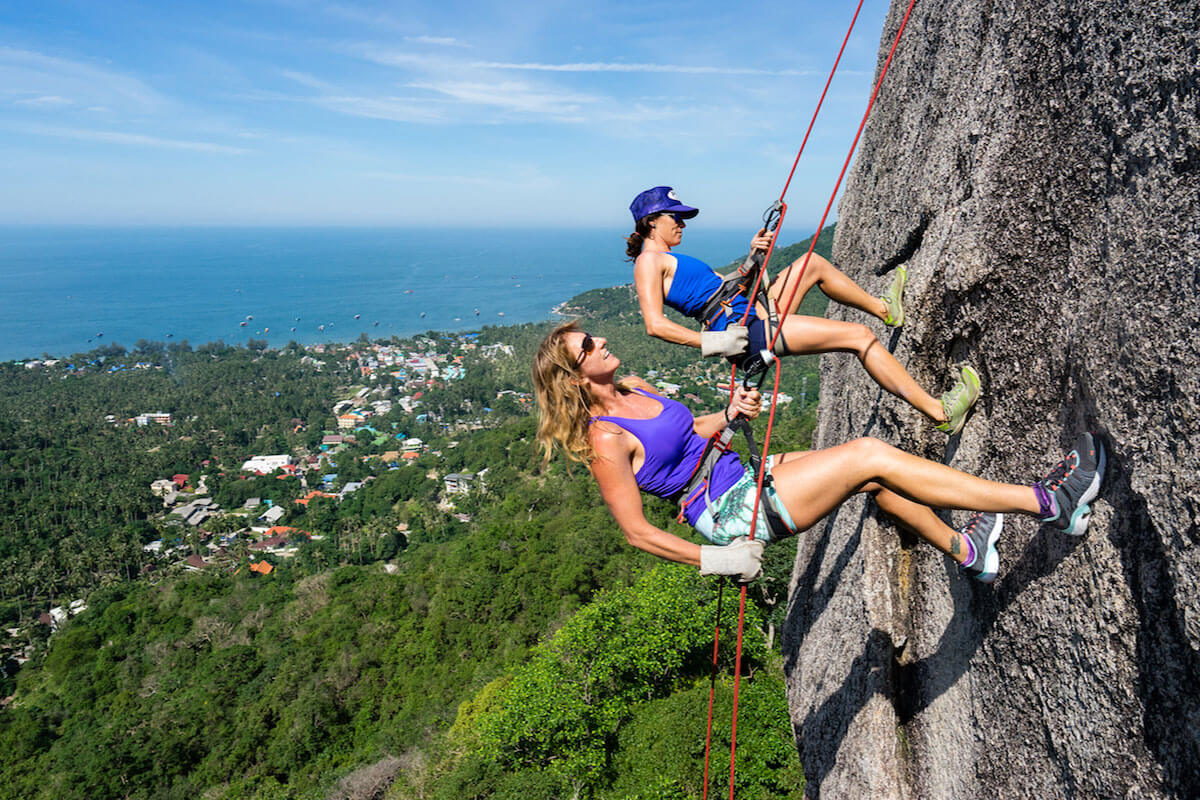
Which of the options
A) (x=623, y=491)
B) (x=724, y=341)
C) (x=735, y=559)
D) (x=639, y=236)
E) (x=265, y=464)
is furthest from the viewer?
(x=265, y=464)

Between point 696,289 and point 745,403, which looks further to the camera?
point 696,289

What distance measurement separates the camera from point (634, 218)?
454 centimetres

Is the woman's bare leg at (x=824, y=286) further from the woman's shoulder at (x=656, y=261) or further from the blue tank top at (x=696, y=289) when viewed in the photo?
the woman's shoulder at (x=656, y=261)

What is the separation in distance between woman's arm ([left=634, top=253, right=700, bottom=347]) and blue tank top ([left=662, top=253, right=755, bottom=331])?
0.44ft

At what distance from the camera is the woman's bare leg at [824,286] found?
434 cm

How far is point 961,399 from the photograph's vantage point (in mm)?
3406

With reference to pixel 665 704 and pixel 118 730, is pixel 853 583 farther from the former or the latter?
pixel 118 730

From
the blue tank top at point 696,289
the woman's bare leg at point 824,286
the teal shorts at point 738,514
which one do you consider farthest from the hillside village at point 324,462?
the teal shorts at point 738,514

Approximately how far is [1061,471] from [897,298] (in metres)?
1.80

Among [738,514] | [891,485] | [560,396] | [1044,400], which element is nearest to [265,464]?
[560,396]

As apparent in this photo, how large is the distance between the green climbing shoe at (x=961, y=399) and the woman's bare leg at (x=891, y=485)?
53 centimetres

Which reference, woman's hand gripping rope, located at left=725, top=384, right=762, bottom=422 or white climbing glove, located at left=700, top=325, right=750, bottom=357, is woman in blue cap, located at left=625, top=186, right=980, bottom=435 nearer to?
white climbing glove, located at left=700, top=325, right=750, bottom=357

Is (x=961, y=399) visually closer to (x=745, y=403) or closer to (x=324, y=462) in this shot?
(x=745, y=403)

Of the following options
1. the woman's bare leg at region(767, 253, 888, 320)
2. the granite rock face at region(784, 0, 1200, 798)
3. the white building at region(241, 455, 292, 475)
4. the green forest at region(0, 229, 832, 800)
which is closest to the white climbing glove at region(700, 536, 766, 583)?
the granite rock face at region(784, 0, 1200, 798)
